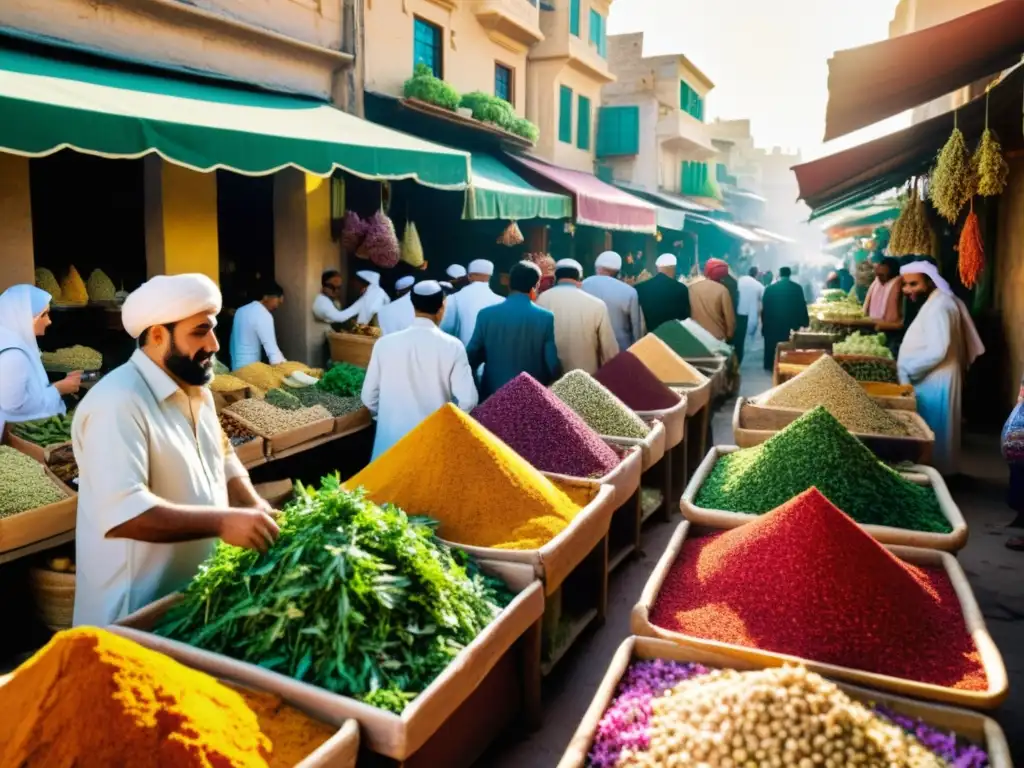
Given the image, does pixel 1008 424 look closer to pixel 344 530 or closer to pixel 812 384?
pixel 812 384

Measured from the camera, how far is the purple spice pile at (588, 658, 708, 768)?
75.0 inches

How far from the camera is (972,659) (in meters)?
2.13

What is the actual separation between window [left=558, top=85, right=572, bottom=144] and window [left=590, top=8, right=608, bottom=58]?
7.45 ft

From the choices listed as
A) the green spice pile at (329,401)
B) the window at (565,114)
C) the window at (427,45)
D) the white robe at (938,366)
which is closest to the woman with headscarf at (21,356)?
the green spice pile at (329,401)

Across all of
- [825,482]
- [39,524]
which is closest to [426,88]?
[39,524]

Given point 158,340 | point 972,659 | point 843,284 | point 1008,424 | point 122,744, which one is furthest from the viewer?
point 843,284

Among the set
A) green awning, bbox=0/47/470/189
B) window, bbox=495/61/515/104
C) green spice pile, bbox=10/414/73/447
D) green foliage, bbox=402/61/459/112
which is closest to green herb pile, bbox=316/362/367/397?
green awning, bbox=0/47/470/189

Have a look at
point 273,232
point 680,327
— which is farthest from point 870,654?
point 273,232

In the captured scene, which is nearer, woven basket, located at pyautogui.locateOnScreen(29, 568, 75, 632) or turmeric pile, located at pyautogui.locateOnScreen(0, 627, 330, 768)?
turmeric pile, located at pyautogui.locateOnScreen(0, 627, 330, 768)

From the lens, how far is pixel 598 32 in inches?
722

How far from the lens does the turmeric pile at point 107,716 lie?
149 centimetres

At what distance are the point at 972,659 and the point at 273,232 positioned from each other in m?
7.20

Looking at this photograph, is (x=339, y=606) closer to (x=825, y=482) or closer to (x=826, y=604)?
(x=826, y=604)

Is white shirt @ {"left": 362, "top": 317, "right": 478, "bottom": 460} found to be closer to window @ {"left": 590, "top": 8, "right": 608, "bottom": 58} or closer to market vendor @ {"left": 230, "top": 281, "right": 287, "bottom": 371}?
market vendor @ {"left": 230, "top": 281, "right": 287, "bottom": 371}
